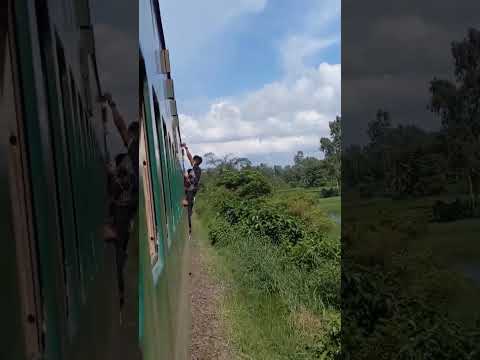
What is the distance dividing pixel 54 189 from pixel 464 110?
19.0 ft

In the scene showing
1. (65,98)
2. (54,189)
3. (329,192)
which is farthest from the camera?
(329,192)

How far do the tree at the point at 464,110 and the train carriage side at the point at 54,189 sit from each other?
497 cm

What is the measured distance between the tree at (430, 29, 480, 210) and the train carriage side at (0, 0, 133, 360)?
4.97 m

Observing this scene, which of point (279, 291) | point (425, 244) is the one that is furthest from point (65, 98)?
point (279, 291)

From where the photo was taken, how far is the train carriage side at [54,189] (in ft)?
1.96

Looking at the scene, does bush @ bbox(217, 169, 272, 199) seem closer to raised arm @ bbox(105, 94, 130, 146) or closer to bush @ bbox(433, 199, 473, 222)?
bush @ bbox(433, 199, 473, 222)

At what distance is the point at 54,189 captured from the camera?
0.76 meters

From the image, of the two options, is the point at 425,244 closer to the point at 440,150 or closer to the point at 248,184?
the point at 440,150

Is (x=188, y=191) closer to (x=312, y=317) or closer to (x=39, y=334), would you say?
(x=312, y=317)

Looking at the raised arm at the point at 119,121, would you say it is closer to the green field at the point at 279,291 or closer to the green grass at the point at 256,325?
the green field at the point at 279,291

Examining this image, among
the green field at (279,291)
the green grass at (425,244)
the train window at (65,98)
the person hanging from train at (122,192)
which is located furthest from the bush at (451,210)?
the train window at (65,98)

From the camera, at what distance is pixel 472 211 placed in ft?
19.3

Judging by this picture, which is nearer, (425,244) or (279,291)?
(425,244)

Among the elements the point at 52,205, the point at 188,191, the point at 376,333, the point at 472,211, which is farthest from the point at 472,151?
the point at 188,191
